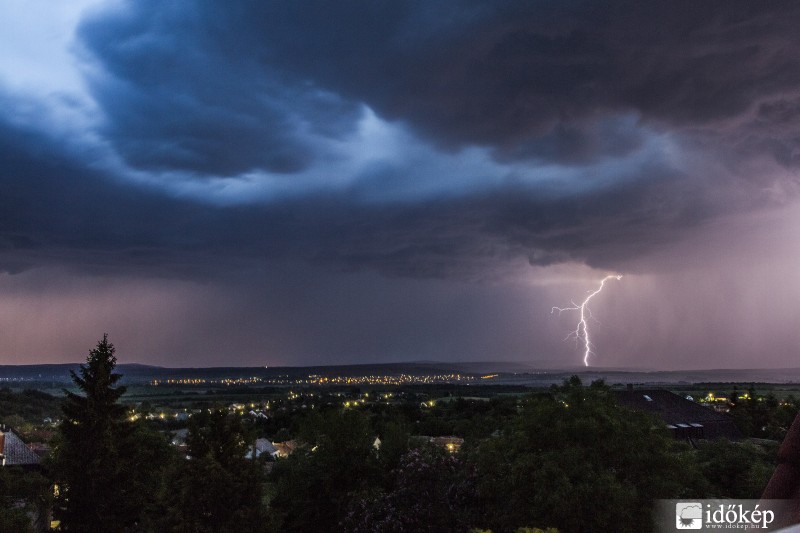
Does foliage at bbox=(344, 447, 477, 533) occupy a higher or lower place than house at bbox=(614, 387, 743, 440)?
higher

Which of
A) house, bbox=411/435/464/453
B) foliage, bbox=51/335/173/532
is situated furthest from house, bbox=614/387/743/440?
foliage, bbox=51/335/173/532

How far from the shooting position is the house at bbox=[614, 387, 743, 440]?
60.3m

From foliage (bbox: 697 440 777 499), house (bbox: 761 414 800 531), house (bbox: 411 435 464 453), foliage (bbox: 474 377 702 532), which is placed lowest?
house (bbox: 411 435 464 453)

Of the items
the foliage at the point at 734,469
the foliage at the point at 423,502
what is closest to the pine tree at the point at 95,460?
the foliage at the point at 423,502

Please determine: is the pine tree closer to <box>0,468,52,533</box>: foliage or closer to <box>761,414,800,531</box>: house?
<box>0,468,52,533</box>: foliage

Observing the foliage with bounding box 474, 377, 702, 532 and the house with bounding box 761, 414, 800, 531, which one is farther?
the foliage with bounding box 474, 377, 702, 532

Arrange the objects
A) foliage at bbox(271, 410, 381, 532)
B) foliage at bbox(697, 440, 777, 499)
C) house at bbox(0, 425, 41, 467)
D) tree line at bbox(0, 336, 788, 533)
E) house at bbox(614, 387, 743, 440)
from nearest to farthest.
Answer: tree line at bbox(0, 336, 788, 533) < foliage at bbox(697, 440, 777, 499) < foliage at bbox(271, 410, 381, 532) < house at bbox(0, 425, 41, 467) < house at bbox(614, 387, 743, 440)

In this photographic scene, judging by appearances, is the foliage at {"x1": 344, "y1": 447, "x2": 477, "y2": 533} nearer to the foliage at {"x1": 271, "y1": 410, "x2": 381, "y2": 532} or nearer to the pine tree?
the foliage at {"x1": 271, "y1": 410, "x2": 381, "y2": 532}

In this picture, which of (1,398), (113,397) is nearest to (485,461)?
(113,397)

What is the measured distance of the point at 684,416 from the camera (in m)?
65.1

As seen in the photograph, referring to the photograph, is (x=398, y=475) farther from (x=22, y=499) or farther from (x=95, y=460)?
(x=22, y=499)

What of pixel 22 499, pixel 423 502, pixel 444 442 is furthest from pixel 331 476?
pixel 444 442

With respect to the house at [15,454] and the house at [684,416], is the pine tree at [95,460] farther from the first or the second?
the house at [684,416]

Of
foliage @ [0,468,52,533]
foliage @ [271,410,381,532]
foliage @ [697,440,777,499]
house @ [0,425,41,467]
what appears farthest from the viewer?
house @ [0,425,41,467]
